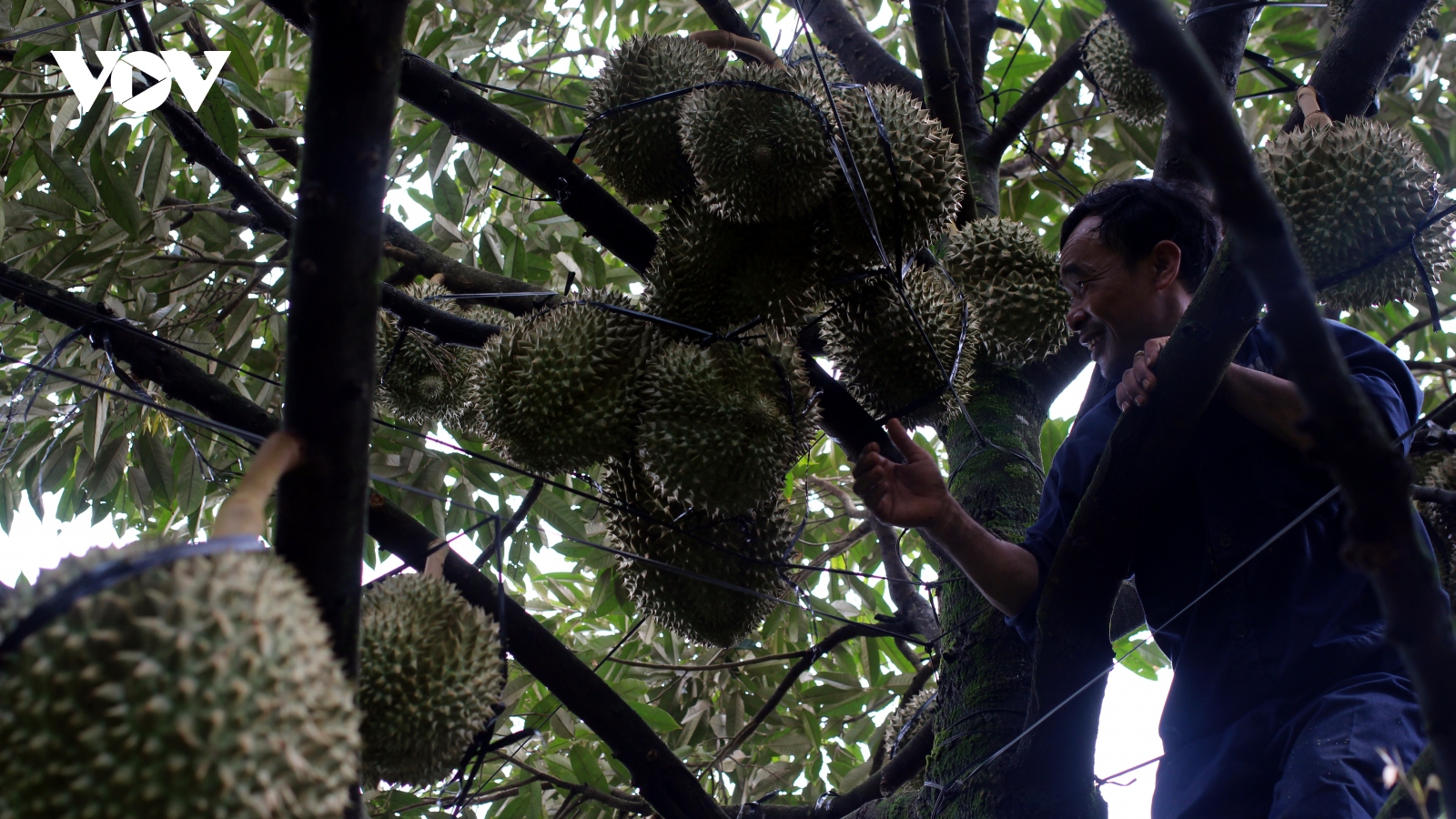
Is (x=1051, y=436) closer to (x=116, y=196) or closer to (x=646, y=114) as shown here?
(x=646, y=114)

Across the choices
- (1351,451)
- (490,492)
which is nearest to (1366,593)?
(1351,451)

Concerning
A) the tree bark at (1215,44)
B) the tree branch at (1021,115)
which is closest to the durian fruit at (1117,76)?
the tree branch at (1021,115)

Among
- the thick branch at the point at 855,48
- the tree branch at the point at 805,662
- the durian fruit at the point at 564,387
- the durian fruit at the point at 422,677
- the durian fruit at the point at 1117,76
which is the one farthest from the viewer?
the thick branch at the point at 855,48

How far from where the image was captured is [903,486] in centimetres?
176

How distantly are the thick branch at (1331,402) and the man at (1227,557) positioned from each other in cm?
58

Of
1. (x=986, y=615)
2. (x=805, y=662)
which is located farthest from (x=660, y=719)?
(x=986, y=615)

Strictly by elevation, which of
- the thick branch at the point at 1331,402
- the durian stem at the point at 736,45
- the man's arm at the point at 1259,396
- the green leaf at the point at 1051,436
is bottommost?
the thick branch at the point at 1331,402

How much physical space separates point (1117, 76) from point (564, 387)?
2017 mm

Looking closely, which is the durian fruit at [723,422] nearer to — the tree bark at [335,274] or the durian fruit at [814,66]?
the durian fruit at [814,66]

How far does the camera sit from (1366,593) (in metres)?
1.44

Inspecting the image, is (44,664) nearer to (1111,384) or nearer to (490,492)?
(1111,384)

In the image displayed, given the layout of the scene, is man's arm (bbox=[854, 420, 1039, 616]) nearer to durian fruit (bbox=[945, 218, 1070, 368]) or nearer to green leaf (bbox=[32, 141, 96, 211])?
durian fruit (bbox=[945, 218, 1070, 368])

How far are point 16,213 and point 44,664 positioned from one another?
2.12 m

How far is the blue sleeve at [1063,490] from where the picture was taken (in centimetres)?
176
